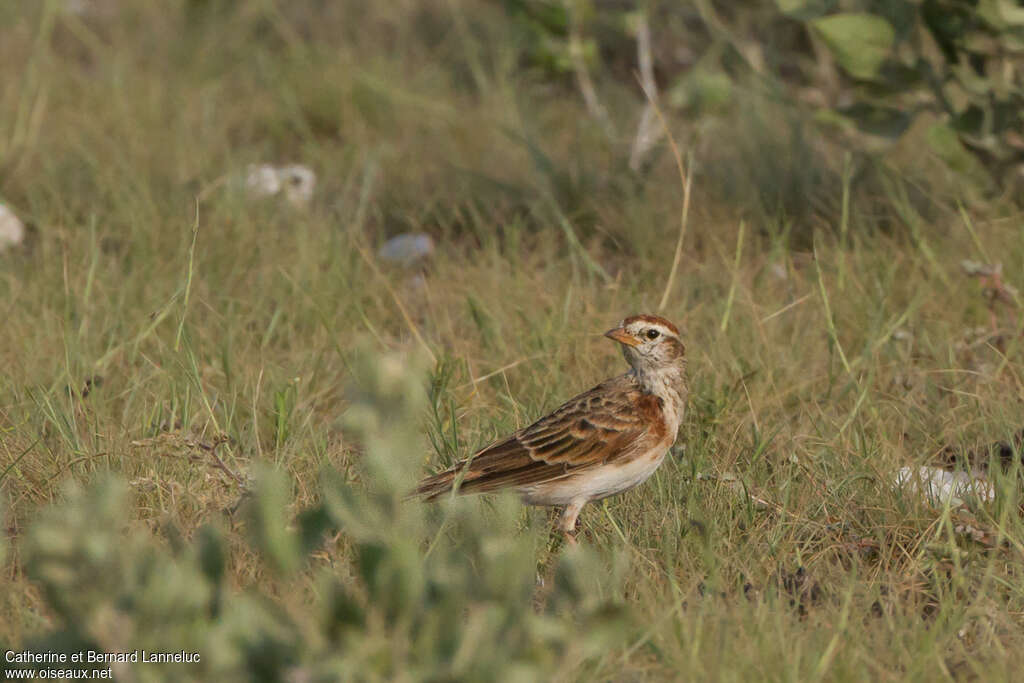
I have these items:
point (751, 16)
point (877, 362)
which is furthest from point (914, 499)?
point (751, 16)

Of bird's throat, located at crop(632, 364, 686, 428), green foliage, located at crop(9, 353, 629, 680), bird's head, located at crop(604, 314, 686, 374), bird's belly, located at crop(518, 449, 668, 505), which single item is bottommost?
bird's belly, located at crop(518, 449, 668, 505)

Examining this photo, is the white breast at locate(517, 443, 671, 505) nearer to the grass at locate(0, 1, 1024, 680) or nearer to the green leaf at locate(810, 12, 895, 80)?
the grass at locate(0, 1, 1024, 680)

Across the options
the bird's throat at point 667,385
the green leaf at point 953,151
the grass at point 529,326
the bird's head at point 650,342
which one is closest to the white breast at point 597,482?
the grass at point 529,326

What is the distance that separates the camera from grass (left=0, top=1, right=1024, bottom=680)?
135 inches

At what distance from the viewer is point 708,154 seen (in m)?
6.86

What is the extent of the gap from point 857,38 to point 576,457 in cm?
270

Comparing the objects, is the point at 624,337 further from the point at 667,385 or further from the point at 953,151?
the point at 953,151

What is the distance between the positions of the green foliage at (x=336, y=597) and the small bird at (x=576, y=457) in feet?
4.34

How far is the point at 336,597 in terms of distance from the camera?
2.17 meters

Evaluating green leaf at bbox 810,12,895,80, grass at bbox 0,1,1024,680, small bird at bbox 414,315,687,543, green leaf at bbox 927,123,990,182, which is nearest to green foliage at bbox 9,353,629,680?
grass at bbox 0,1,1024,680

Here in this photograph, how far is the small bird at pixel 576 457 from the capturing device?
12.1ft

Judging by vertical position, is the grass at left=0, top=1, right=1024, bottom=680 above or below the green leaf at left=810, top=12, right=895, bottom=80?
below

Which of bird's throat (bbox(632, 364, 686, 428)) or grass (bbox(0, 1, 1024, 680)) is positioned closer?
grass (bbox(0, 1, 1024, 680))

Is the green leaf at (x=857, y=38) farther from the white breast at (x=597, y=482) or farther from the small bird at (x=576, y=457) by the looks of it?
the white breast at (x=597, y=482)
